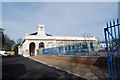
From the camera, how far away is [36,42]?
59.2 meters

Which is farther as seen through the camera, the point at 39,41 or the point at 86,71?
the point at 39,41

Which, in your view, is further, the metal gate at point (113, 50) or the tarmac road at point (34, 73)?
the tarmac road at point (34, 73)

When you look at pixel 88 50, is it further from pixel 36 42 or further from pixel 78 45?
pixel 36 42

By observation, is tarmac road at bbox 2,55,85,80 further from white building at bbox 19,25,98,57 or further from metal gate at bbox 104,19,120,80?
white building at bbox 19,25,98,57

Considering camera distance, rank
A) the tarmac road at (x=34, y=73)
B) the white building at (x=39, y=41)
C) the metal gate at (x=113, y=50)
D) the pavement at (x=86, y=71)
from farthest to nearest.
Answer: the white building at (x=39, y=41) → the tarmac road at (x=34, y=73) → the pavement at (x=86, y=71) → the metal gate at (x=113, y=50)

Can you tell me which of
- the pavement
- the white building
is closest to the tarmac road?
the pavement

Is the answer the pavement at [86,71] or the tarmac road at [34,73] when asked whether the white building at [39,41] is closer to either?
the pavement at [86,71]

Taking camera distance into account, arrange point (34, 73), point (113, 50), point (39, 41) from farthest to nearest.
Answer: point (39, 41), point (34, 73), point (113, 50)

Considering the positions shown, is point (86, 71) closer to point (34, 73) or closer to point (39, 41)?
point (34, 73)

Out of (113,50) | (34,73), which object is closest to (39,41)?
(34,73)

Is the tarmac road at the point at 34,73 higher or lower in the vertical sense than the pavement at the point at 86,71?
lower

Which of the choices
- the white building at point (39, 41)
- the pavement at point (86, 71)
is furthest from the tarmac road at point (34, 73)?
the white building at point (39, 41)

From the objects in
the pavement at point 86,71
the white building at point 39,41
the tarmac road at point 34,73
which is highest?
the white building at point 39,41

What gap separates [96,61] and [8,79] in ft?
21.7
